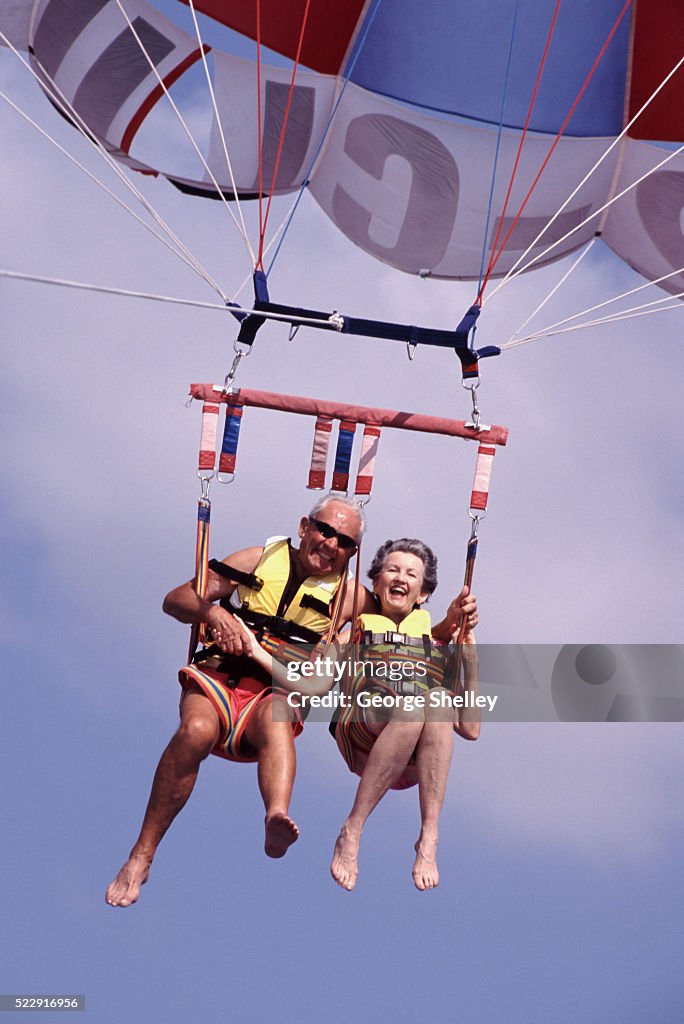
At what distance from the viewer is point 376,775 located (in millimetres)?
6047

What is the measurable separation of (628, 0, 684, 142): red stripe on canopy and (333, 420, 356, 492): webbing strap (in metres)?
3.20

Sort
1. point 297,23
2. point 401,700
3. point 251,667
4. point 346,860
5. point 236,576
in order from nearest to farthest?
point 346,860 < point 401,700 < point 251,667 < point 236,576 < point 297,23

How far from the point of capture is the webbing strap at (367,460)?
6676mm

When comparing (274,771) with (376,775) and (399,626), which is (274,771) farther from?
(399,626)

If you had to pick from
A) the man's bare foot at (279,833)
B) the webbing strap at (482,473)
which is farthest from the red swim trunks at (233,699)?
the webbing strap at (482,473)

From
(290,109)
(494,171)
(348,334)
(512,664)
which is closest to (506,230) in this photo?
(494,171)

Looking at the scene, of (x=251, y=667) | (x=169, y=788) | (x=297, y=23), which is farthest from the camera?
(x=297, y=23)

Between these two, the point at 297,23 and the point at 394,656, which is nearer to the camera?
the point at 394,656

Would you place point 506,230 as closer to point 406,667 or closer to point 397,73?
point 397,73

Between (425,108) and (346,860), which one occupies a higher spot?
(425,108)

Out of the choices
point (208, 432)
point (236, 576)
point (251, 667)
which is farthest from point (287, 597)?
point (208, 432)

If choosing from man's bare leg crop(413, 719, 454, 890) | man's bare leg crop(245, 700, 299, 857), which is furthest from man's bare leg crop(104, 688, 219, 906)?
man's bare leg crop(413, 719, 454, 890)

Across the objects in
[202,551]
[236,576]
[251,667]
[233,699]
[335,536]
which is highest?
[335,536]

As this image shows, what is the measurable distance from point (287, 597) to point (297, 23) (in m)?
3.74
